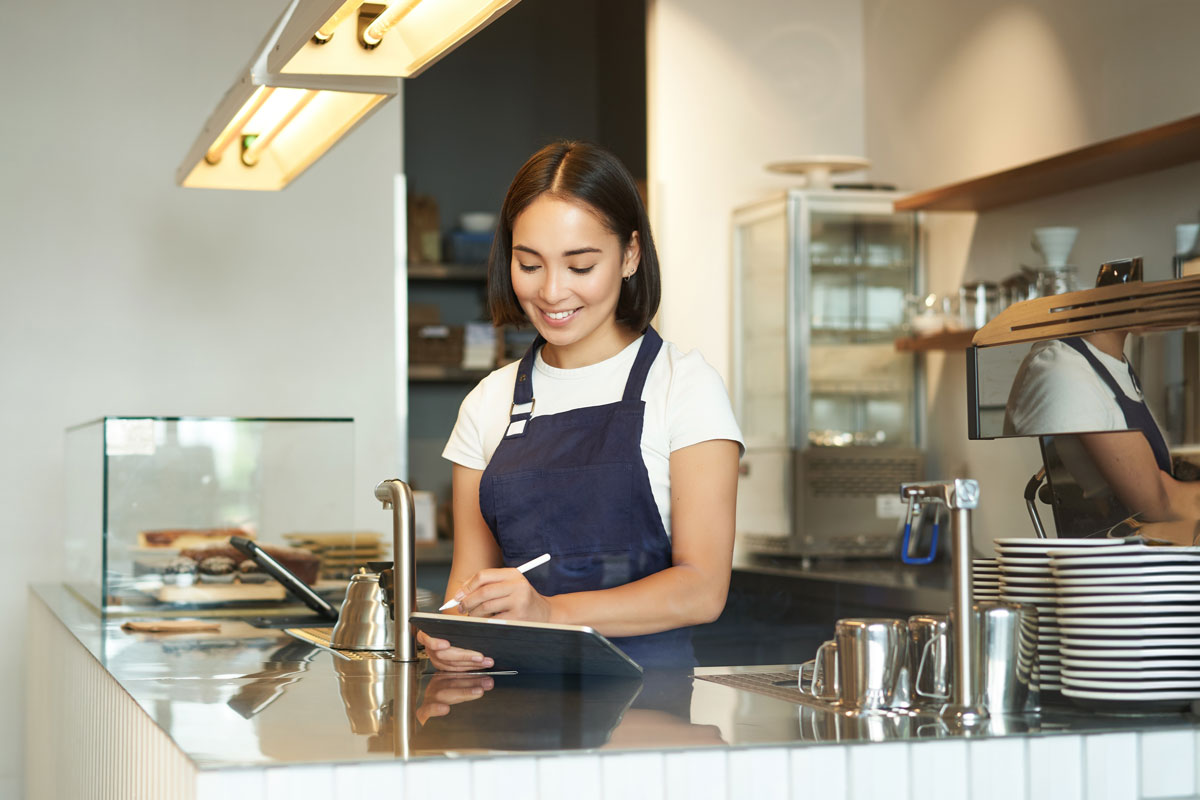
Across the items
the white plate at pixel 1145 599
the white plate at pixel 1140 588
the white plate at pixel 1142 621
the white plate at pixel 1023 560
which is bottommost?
the white plate at pixel 1142 621

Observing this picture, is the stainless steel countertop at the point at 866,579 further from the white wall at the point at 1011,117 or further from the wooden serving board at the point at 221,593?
the wooden serving board at the point at 221,593

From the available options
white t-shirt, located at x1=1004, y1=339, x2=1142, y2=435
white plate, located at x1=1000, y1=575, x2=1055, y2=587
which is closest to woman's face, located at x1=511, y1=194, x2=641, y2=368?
white t-shirt, located at x1=1004, y1=339, x2=1142, y2=435

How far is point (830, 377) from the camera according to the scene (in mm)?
4137

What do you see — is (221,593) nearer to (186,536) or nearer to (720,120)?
(186,536)

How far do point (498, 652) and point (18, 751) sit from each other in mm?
3015

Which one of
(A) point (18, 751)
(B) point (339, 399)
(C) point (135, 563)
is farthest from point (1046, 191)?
(A) point (18, 751)

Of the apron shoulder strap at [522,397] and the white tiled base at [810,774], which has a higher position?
the apron shoulder strap at [522,397]

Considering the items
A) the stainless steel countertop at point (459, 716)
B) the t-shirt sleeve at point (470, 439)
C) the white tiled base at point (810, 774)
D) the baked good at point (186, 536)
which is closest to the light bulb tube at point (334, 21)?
the t-shirt sleeve at point (470, 439)

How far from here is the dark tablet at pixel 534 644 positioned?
1.32 metres

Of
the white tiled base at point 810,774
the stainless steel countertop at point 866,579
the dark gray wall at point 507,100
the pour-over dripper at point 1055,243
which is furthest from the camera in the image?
the dark gray wall at point 507,100

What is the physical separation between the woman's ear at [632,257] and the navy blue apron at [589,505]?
0.12 metres

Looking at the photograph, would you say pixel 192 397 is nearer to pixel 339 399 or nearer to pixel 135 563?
pixel 339 399

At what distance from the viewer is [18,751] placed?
12.9 feet

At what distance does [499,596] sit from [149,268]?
300 centimetres
